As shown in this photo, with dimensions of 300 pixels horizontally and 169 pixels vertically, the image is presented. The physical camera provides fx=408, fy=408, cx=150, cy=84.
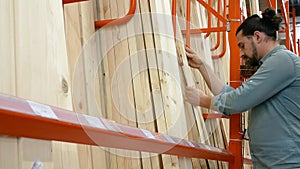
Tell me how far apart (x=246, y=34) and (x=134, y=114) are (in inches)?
37.1

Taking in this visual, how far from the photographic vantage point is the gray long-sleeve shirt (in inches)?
85.5

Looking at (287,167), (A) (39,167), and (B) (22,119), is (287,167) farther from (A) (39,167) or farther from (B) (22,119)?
(B) (22,119)

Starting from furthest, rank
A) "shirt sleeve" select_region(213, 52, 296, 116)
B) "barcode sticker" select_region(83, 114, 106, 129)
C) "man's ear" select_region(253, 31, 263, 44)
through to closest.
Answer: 1. "man's ear" select_region(253, 31, 263, 44)
2. "shirt sleeve" select_region(213, 52, 296, 116)
3. "barcode sticker" select_region(83, 114, 106, 129)

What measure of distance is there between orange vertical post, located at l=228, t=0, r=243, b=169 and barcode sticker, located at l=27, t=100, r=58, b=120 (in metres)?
1.79

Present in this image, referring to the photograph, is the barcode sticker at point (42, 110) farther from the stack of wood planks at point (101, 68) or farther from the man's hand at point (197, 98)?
the man's hand at point (197, 98)

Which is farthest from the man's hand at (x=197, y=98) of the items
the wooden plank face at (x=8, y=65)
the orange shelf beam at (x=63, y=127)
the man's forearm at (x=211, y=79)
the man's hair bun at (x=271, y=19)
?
the wooden plank face at (x=8, y=65)

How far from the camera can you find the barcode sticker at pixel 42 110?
82 centimetres

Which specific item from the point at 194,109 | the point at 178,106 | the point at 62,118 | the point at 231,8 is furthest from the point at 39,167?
the point at 231,8

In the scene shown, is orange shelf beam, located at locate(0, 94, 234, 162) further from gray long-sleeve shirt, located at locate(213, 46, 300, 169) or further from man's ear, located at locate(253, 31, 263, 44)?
man's ear, located at locate(253, 31, 263, 44)

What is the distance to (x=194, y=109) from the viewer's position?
264 cm

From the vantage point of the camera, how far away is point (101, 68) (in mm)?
1916

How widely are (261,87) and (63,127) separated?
151 centimetres

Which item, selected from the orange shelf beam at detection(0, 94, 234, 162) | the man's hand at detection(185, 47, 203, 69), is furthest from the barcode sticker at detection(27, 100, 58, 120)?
the man's hand at detection(185, 47, 203, 69)

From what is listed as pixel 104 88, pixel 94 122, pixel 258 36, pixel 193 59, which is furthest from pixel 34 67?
pixel 258 36
